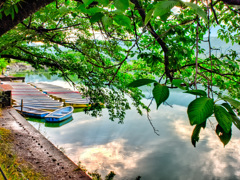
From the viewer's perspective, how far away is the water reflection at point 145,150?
368 inches

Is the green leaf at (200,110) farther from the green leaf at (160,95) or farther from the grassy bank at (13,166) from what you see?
the grassy bank at (13,166)

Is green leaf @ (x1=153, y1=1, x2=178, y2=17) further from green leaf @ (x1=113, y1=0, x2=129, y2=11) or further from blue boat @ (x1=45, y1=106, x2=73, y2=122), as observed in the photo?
blue boat @ (x1=45, y1=106, x2=73, y2=122)

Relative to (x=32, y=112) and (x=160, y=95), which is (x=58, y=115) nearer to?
(x=32, y=112)

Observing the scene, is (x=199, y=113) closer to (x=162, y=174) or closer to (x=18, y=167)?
(x=18, y=167)

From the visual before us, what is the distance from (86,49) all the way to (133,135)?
10.0 meters

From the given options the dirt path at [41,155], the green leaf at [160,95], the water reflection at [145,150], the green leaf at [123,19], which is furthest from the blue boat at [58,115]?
the green leaf at [160,95]

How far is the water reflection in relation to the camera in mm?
9344

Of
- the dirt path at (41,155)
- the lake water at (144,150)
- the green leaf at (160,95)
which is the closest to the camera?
the green leaf at (160,95)

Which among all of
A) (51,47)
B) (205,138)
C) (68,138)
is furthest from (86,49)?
(205,138)

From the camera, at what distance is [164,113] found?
19.2 metres

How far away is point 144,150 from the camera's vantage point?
1148cm

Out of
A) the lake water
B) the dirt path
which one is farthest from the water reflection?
the dirt path

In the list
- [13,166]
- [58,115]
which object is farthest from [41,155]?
[58,115]

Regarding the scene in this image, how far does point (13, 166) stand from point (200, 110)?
5074 millimetres
